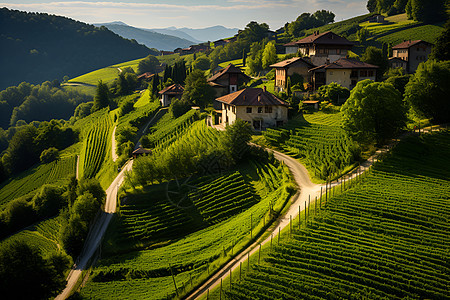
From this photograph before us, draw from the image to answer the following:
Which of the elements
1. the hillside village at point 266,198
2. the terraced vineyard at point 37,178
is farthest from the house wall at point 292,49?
the terraced vineyard at point 37,178

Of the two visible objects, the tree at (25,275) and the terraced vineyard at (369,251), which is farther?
the tree at (25,275)

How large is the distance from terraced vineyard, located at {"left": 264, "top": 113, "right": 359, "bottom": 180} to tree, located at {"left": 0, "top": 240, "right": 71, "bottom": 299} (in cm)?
3041

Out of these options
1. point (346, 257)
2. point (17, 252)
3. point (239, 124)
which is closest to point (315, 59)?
point (239, 124)

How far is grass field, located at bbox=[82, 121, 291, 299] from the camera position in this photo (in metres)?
32.8

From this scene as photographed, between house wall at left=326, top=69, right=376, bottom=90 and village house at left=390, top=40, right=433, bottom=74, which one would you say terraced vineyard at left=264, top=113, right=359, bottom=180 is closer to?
house wall at left=326, top=69, right=376, bottom=90

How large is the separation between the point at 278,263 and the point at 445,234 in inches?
511

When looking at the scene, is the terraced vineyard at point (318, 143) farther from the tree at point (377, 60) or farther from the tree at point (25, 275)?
the tree at point (25, 275)

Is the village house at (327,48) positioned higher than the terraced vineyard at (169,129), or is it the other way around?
the village house at (327,48)

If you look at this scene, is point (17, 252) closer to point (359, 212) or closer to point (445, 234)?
point (359, 212)

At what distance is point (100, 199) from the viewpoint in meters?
52.8

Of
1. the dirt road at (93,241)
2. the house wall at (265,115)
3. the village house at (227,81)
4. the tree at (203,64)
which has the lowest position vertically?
the dirt road at (93,241)

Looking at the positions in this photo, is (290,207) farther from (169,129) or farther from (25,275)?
(169,129)

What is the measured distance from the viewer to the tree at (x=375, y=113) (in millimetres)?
40719

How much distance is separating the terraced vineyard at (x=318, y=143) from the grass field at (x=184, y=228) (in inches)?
166
